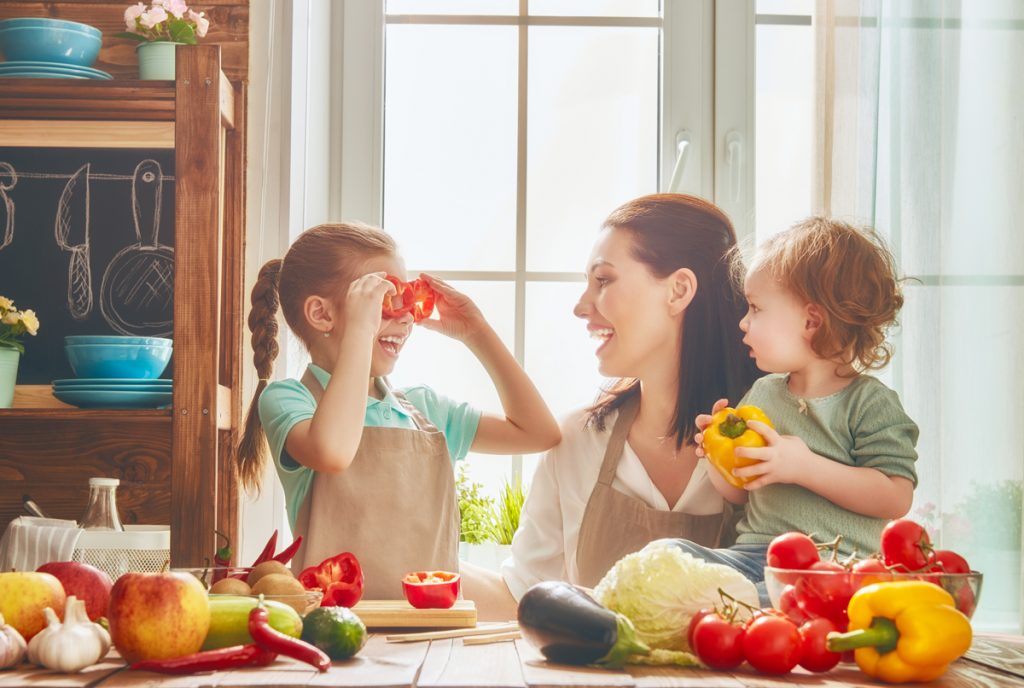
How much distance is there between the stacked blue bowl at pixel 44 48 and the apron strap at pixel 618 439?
1.23 m

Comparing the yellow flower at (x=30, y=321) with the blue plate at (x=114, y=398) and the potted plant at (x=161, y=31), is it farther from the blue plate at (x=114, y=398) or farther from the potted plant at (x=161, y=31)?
the potted plant at (x=161, y=31)

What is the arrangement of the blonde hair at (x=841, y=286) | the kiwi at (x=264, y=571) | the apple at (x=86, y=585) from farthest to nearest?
the blonde hair at (x=841, y=286) < the kiwi at (x=264, y=571) < the apple at (x=86, y=585)

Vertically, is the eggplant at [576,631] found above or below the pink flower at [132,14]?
below

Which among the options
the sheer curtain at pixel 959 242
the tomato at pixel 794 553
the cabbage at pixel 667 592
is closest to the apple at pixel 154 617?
the cabbage at pixel 667 592

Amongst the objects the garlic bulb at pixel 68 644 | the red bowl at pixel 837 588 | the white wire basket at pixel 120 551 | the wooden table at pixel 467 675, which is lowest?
the white wire basket at pixel 120 551

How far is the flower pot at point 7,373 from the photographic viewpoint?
2178 mm

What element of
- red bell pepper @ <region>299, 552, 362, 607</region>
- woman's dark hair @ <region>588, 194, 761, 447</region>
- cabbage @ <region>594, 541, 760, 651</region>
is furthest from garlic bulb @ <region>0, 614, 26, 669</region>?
woman's dark hair @ <region>588, 194, 761, 447</region>

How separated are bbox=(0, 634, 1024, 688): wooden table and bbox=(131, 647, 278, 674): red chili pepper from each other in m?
0.01

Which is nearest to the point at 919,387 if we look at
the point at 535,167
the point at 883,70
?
the point at 883,70

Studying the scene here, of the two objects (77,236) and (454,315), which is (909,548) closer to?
(454,315)

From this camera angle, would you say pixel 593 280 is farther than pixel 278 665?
Yes

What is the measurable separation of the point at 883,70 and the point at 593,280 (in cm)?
69

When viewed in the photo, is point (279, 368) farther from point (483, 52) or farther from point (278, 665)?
point (278, 665)

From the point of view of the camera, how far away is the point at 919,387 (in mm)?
1978
